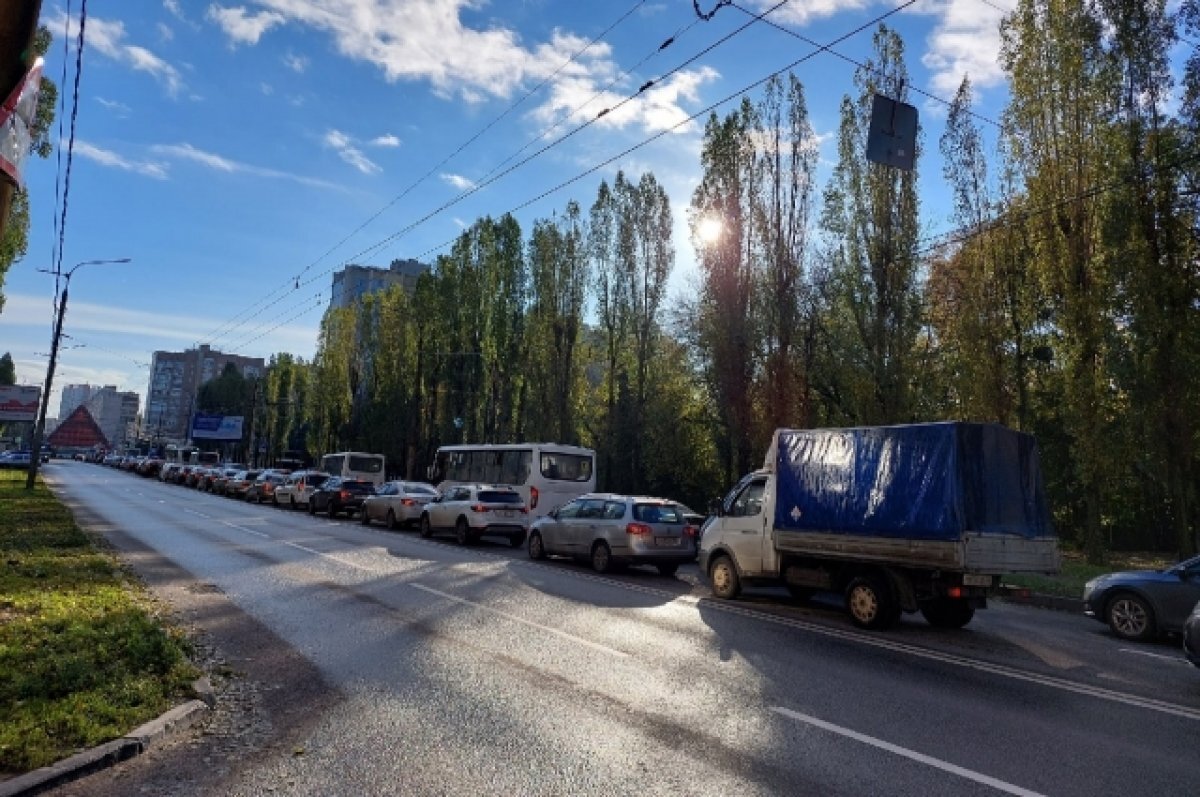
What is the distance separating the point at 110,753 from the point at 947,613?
400 inches

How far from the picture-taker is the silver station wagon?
15.8 metres

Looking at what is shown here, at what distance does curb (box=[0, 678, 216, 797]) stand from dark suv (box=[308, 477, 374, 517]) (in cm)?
2550

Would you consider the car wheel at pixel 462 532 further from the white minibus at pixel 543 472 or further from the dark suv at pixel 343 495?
the dark suv at pixel 343 495

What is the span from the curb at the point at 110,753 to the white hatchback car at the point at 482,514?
15.2 meters

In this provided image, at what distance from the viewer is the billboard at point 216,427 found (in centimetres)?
8906

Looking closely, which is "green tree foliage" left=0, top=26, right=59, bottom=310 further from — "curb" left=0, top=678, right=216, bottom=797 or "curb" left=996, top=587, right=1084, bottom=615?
"curb" left=996, top=587, right=1084, bottom=615

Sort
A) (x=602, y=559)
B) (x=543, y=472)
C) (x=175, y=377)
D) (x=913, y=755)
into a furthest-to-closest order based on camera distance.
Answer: (x=175, y=377), (x=543, y=472), (x=602, y=559), (x=913, y=755)

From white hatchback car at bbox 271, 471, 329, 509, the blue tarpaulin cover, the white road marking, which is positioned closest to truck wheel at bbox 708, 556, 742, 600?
the blue tarpaulin cover

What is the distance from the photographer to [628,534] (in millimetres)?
15812

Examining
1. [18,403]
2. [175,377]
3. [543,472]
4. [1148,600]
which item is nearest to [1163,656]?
[1148,600]

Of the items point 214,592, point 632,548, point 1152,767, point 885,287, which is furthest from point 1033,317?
point 214,592

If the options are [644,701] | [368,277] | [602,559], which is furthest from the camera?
[368,277]

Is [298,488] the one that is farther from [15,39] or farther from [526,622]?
[15,39]

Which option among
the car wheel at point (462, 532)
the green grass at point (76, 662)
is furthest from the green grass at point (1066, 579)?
the car wheel at point (462, 532)
